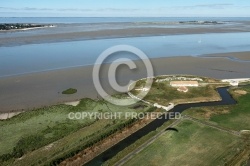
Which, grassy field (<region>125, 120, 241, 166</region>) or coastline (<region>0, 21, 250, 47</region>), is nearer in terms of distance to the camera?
grassy field (<region>125, 120, 241, 166</region>)

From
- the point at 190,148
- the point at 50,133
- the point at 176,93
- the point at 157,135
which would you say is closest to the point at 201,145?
the point at 190,148

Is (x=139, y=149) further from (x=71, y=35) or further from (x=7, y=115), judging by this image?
(x=71, y=35)

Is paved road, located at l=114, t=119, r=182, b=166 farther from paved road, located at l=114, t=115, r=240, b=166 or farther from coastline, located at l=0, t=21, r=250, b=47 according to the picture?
coastline, located at l=0, t=21, r=250, b=47

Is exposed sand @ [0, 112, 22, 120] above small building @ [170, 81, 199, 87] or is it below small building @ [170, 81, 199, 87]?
below

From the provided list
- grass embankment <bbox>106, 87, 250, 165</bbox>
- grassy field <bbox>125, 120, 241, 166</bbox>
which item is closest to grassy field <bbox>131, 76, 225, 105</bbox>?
grass embankment <bbox>106, 87, 250, 165</bbox>

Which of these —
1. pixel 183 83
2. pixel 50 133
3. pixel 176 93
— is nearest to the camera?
pixel 50 133
